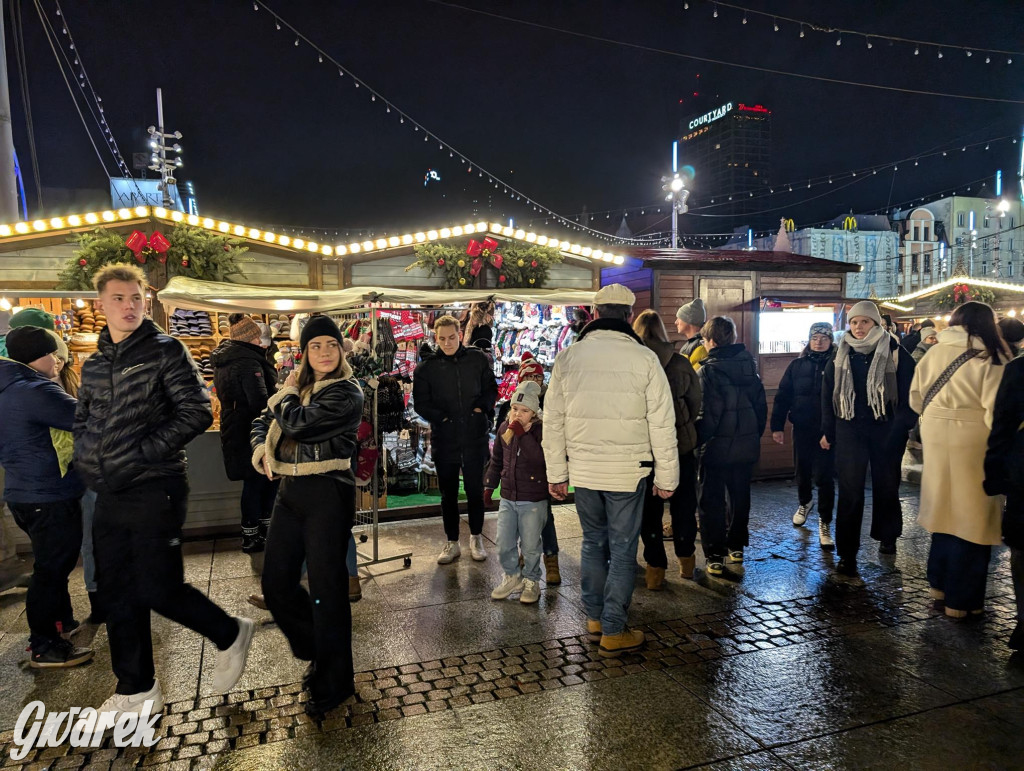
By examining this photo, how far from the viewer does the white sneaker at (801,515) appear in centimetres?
665

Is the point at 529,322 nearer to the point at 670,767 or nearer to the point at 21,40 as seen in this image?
the point at 670,767

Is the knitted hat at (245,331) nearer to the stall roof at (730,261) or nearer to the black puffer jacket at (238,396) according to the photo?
the black puffer jacket at (238,396)

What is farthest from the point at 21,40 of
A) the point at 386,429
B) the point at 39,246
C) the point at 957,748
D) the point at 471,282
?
the point at 957,748

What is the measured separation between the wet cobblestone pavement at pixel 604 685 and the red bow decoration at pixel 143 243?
3948 mm

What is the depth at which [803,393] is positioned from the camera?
6.50m

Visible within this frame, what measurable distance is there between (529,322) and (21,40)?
1112cm

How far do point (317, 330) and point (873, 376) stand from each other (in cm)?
429

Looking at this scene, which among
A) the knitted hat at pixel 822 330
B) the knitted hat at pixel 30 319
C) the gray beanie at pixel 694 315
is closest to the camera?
the knitted hat at pixel 30 319

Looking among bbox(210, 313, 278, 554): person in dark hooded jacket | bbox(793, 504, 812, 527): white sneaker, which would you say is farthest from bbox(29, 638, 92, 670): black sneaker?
bbox(793, 504, 812, 527): white sneaker

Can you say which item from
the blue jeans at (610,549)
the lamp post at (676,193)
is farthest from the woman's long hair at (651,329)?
the lamp post at (676,193)

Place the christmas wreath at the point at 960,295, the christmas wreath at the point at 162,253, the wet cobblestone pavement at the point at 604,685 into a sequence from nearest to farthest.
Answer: the wet cobblestone pavement at the point at 604,685
the christmas wreath at the point at 162,253
the christmas wreath at the point at 960,295

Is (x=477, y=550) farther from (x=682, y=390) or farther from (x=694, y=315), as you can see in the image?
(x=694, y=315)

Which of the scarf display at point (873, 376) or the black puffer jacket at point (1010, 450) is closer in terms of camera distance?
the black puffer jacket at point (1010, 450)

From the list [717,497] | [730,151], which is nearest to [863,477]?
[717,497]
